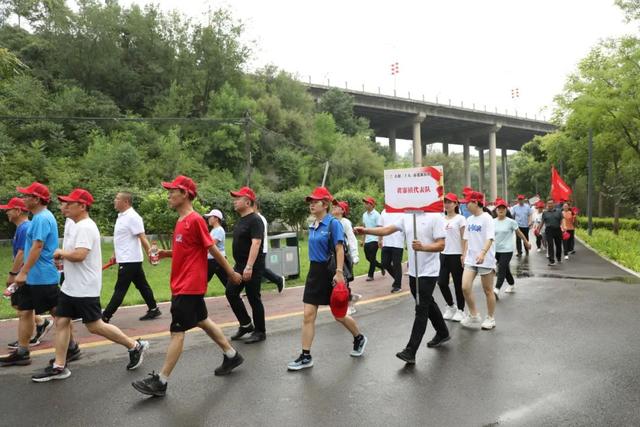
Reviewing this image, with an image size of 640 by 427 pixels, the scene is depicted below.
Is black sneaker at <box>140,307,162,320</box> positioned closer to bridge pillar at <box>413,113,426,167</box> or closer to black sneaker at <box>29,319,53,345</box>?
black sneaker at <box>29,319,53,345</box>

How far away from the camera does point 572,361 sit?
5.71 meters

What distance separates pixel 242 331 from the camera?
6.75 meters

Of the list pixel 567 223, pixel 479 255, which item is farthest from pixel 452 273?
pixel 567 223

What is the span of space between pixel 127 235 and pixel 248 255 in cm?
193

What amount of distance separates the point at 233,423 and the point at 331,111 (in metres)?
50.1

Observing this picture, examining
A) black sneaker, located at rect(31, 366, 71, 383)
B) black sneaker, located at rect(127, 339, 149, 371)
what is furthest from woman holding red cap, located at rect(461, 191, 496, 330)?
black sneaker, located at rect(31, 366, 71, 383)

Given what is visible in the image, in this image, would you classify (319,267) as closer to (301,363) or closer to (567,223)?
(301,363)

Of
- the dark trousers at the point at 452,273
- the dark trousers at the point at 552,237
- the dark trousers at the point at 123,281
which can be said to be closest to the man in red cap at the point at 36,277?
the dark trousers at the point at 123,281

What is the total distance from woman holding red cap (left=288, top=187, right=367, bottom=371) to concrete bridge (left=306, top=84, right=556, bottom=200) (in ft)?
166

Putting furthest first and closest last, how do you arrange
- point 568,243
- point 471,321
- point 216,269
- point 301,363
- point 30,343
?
1. point 568,243
2. point 216,269
3. point 471,321
4. point 30,343
5. point 301,363

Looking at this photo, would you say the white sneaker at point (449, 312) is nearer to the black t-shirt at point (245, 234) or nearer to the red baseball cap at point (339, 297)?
the red baseball cap at point (339, 297)

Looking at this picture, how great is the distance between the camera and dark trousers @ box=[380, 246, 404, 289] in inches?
409

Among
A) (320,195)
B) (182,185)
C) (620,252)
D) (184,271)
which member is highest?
(182,185)

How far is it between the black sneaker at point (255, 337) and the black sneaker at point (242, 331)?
0.16 m
